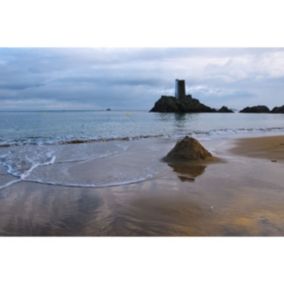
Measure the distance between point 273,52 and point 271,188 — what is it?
72.1 inches

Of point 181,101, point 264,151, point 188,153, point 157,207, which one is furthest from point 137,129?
point 157,207

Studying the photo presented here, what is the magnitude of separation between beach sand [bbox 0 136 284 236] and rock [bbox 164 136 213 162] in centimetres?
107

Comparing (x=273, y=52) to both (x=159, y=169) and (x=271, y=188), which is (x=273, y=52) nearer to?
(x=271, y=188)

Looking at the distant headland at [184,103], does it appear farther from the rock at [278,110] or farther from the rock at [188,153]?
the rock at [188,153]

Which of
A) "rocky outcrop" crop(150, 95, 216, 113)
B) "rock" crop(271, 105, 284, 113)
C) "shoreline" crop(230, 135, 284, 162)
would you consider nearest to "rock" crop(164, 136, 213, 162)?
"shoreline" crop(230, 135, 284, 162)

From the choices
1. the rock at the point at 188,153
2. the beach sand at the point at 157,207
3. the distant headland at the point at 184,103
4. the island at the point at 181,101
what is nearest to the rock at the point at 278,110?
the distant headland at the point at 184,103

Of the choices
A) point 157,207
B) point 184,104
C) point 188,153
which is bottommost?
point 157,207

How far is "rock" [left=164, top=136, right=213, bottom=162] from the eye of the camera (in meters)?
6.50

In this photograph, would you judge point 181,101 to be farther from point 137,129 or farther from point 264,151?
point 264,151

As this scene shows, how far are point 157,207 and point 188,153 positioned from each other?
2.82 metres

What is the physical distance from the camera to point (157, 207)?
3.82 meters

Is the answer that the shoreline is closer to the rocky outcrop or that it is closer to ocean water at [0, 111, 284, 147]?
the rocky outcrop
